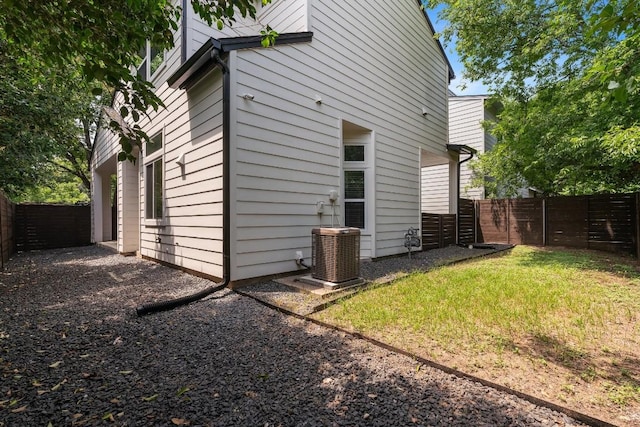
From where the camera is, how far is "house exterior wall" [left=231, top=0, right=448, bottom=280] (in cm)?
436

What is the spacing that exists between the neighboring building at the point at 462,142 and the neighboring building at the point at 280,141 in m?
4.46

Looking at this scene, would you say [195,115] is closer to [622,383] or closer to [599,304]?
[622,383]

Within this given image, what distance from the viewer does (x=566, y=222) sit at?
9.48 m

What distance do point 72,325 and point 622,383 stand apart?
176 inches

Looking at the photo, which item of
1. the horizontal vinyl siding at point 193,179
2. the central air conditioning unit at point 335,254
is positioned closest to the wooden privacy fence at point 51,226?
the horizontal vinyl siding at point 193,179

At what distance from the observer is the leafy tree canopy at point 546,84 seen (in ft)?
20.2

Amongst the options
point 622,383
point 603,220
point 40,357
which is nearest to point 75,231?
point 40,357

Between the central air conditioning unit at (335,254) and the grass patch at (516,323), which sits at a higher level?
the central air conditioning unit at (335,254)

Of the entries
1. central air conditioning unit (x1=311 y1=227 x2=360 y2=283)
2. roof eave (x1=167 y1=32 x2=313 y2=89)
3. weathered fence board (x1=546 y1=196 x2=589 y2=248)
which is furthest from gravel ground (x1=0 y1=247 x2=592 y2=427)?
weathered fence board (x1=546 y1=196 x2=589 y2=248)

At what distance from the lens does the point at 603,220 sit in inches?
341

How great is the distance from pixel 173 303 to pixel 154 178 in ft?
12.7

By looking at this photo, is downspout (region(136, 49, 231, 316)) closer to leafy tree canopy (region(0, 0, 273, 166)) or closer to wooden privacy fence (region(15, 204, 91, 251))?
leafy tree canopy (region(0, 0, 273, 166))

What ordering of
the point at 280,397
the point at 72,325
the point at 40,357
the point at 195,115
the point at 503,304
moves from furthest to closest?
1. the point at 195,115
2. the point at 503,304
3. the point at 72,325
4. the point at 40,357
5. the point at 280,397

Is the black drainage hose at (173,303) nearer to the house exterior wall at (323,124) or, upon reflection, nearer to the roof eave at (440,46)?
the house exterior wall at (323,124)
